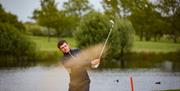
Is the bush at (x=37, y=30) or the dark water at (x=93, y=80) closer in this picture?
the dark water at (x=93, y=80)

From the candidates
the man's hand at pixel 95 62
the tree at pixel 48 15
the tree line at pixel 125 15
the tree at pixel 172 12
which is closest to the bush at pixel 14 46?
the tree line at pixel 125 15

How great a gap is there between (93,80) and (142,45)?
1589 centimetres

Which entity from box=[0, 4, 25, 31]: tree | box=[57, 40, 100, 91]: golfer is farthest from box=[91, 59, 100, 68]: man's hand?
box=[0, 4, 25, 31]: tree

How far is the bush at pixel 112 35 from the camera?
138 feet

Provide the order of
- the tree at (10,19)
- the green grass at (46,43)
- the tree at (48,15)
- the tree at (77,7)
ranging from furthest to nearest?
the tree at (77,7) < the tree at (48,15) < the tree at (10,19) < the green grass at (46,43)

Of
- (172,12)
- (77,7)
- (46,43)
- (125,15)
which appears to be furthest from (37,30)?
(172,12)

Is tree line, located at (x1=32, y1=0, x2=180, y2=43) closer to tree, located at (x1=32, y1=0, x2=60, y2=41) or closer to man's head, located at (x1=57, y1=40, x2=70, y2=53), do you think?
tree, located at (x1=32, y1=0, x2=60, y2=41)

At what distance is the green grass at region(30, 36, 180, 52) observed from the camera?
3950 cm

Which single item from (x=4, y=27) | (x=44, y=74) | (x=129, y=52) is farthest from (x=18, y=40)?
(x=44, y=74)

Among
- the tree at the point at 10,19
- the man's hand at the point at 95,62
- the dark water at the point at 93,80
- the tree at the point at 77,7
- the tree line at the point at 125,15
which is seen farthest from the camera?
the tree at the point at 77,7

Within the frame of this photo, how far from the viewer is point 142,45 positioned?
42.1m

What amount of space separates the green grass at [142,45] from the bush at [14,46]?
2.37 ft

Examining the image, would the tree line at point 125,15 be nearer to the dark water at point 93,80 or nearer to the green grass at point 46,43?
the green grass at point 46,43

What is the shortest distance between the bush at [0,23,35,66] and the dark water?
516 centimetres
